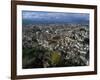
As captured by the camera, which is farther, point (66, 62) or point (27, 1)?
point (66, 62)

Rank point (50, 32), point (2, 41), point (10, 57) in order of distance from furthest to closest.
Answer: point (50, 32) → point (10, 57) → point (2, 41)

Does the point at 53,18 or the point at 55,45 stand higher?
the point at 53,18

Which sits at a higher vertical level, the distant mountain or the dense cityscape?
the distant mountain

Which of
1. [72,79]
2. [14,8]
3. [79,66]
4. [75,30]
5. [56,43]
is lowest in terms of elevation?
[72,79]

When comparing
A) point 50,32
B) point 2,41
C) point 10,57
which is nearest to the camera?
point 2,41

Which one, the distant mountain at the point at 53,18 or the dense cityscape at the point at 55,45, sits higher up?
the distant mountain at the point at 53,18

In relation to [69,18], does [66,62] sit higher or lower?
lower

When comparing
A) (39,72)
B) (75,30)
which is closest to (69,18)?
(75,30)

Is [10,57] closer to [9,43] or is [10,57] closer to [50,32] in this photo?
[9,43]
